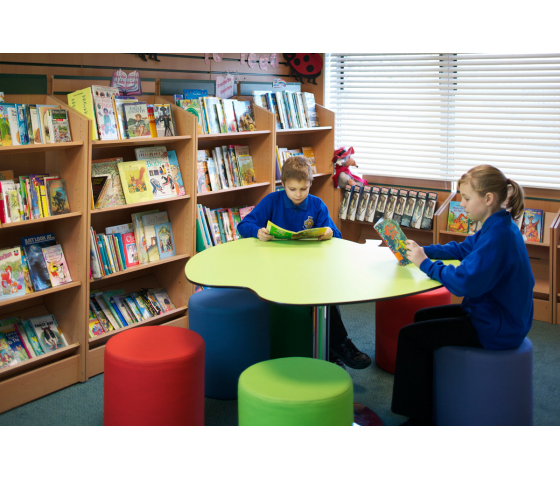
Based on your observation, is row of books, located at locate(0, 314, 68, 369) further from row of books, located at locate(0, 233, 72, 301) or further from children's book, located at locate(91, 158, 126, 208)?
children's book, located at locate(91, 158, 126, 208)

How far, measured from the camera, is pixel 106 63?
3.57 m

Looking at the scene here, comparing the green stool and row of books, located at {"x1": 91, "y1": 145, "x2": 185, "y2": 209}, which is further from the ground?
row of books, located at {"x1": 91, "y1": 145, "x2": 185, "y2": 209}

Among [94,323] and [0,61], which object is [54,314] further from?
[0,61]

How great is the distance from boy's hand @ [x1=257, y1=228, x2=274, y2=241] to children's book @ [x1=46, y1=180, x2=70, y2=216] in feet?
3.66

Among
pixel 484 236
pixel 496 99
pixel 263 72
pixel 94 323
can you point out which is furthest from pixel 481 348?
pixel 263 72

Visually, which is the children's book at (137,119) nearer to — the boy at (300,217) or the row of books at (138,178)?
the row of books at (138,178)

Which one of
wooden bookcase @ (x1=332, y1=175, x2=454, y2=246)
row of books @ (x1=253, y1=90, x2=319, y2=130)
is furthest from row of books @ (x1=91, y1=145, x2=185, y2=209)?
wooden bookcase @ (x1=332, y1=175, x2=454, y2=246)

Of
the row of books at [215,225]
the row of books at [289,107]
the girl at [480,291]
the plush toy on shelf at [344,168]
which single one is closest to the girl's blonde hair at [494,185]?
the girl at [480,291]

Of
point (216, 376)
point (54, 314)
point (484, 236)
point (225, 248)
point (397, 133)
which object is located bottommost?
point (216, 376)

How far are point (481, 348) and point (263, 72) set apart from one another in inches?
129

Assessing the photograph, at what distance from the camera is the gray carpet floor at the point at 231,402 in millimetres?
2822

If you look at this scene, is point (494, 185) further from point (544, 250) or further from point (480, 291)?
point (544, 250)

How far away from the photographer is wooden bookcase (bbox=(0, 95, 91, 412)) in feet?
10.0

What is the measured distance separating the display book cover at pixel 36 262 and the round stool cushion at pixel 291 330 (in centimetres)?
132
